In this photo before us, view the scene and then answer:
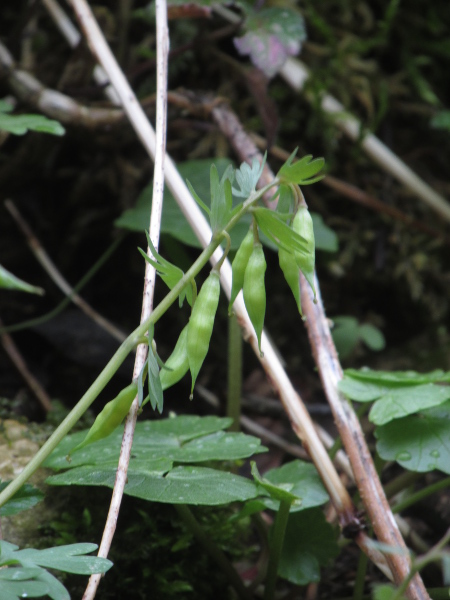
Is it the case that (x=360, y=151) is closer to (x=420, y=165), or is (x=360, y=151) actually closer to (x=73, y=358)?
(x=420, y=165)


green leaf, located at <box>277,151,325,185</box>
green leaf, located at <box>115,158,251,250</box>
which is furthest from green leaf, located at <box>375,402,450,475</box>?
green leaf, located at <box>115,158,251,250</box>

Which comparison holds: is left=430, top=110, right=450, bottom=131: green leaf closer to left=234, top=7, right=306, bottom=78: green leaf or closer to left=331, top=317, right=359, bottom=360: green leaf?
left=234, top=7, right=306, bottom=78: green leaf

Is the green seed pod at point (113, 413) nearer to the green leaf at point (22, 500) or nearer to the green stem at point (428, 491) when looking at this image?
the green leaf at point (22, 500)

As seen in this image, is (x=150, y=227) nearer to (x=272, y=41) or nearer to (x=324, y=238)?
(x=324, y=238)

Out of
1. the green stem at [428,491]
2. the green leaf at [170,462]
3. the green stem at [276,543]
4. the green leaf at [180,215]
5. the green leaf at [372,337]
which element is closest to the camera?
the green leaf at [170,462]

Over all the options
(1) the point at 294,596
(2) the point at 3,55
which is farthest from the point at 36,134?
(1) the point at 294,596

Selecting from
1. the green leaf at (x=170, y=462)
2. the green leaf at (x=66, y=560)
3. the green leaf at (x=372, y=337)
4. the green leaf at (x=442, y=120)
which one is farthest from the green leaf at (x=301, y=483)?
the green leaf at (x=442, y=120)
